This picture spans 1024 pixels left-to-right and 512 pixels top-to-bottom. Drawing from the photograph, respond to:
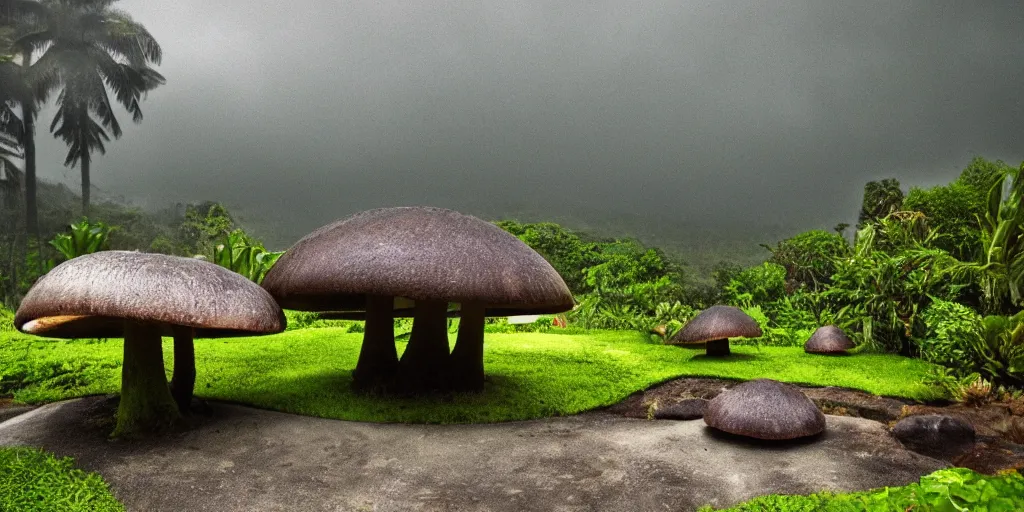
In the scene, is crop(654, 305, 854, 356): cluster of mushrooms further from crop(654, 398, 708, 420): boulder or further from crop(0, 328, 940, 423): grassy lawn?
crop(654, 398, 708, 420): boulder

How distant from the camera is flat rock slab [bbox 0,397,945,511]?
2.89 m

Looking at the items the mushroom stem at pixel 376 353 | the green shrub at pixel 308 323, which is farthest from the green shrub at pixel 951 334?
the green shrub at pixel 308 323

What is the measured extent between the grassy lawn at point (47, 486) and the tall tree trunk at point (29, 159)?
26664 millimetres

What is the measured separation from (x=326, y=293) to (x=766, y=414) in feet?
9.76

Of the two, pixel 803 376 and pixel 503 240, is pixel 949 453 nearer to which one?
pixel 803 376

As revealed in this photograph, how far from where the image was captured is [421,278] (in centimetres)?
394

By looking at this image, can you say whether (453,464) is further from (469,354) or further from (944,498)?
(944,498)

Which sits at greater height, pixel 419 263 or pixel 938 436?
pixel 419 263

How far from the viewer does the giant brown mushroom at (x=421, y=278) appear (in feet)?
13.0

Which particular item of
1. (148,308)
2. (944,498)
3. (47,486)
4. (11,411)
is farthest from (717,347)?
(11,411)

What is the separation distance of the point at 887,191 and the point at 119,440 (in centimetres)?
2231

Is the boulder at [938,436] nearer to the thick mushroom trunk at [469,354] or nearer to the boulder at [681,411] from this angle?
the boulder at [681,411]

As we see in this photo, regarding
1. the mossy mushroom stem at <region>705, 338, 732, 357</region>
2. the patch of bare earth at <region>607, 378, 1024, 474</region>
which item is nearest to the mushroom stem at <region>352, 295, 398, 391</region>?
the patch of bare earth at <region>607, 378, 1024, 474</region>

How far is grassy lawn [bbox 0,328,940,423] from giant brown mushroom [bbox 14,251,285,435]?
0.78 metres
